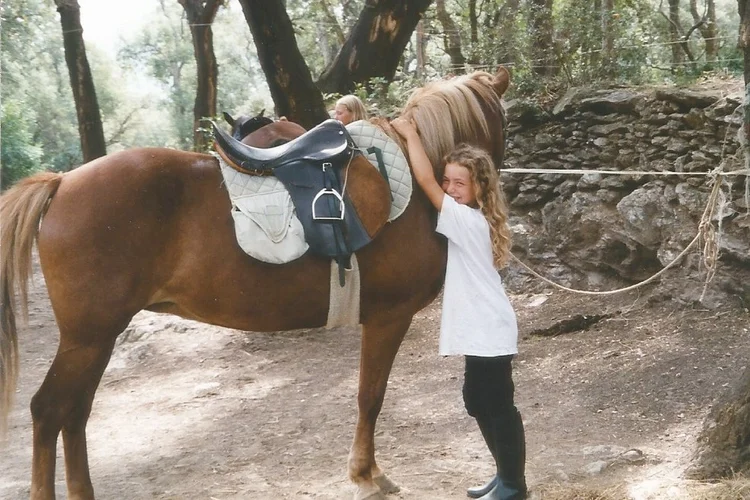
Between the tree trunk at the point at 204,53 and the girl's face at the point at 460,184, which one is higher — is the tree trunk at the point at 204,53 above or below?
above

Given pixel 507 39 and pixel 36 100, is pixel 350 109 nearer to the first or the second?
pixel 507 39

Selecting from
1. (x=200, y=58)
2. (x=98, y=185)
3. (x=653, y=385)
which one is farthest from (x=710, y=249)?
(x=200, y=58)

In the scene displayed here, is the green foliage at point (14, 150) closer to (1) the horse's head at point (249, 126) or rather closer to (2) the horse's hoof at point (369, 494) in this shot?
(1) the horse's head at point (249, 126)

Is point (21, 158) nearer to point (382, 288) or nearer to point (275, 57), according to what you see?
point (275, 57)

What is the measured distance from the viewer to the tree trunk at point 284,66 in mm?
5934

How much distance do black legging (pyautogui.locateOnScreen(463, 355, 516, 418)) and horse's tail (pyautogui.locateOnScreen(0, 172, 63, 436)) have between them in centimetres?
182

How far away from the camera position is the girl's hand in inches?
114

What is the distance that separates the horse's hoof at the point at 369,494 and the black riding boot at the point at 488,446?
16.2 inches

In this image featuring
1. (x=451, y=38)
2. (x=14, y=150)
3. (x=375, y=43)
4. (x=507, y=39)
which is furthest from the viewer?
(x=14, y=150)

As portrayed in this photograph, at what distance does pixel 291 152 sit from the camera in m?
2.78

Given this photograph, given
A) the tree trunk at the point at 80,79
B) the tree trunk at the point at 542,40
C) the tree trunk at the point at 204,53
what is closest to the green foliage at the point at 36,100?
the tree trunk at the point at 204,53

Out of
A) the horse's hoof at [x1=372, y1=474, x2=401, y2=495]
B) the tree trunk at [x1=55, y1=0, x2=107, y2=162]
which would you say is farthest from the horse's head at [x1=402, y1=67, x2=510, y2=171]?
the tree trunk at [x1=55, y1=0, x2=107, y2=162]

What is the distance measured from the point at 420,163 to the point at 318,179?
0.44 meters

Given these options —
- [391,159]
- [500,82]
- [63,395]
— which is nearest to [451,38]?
[500,82]
